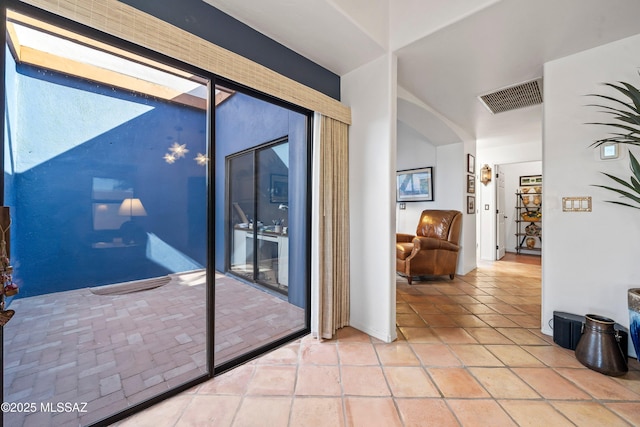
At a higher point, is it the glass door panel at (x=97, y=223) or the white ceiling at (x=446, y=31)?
the white ceiling at (x=446, y=31)

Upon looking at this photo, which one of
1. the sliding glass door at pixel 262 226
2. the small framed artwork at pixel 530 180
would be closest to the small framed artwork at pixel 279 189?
the sliding glass door at pixel 262 226

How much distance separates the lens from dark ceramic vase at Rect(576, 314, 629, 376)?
5.59ft

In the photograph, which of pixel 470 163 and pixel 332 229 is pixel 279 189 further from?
pixel 470 163

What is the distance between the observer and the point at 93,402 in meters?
1.48

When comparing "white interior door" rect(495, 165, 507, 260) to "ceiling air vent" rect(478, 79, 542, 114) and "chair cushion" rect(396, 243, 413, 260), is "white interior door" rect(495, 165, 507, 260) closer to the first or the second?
"ceiling air vent" rect(478, 79, 542, 114)

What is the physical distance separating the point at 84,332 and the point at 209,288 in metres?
1.26

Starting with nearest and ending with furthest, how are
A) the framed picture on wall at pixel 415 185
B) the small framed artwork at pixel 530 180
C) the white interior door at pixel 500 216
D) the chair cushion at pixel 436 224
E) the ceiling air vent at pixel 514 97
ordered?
the ceiling air vent at pixel 514 97
the chair cushion at pixel 436 224
the framed picture on wall at pixel 415 185
the white interior door at pixel 500 216
the small framed artwork at pixel 530 180

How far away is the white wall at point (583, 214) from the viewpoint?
1980 millimetres

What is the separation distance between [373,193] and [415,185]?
3.19 m

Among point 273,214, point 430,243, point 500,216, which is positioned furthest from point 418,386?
point 500,216

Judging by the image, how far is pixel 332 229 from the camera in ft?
7.38

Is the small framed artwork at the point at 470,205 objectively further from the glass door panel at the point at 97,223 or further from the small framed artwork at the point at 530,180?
the glass door panel at the point at 97,223

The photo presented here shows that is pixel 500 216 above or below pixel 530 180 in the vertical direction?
below

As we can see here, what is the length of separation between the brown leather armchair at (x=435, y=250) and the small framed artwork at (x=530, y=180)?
412cm
